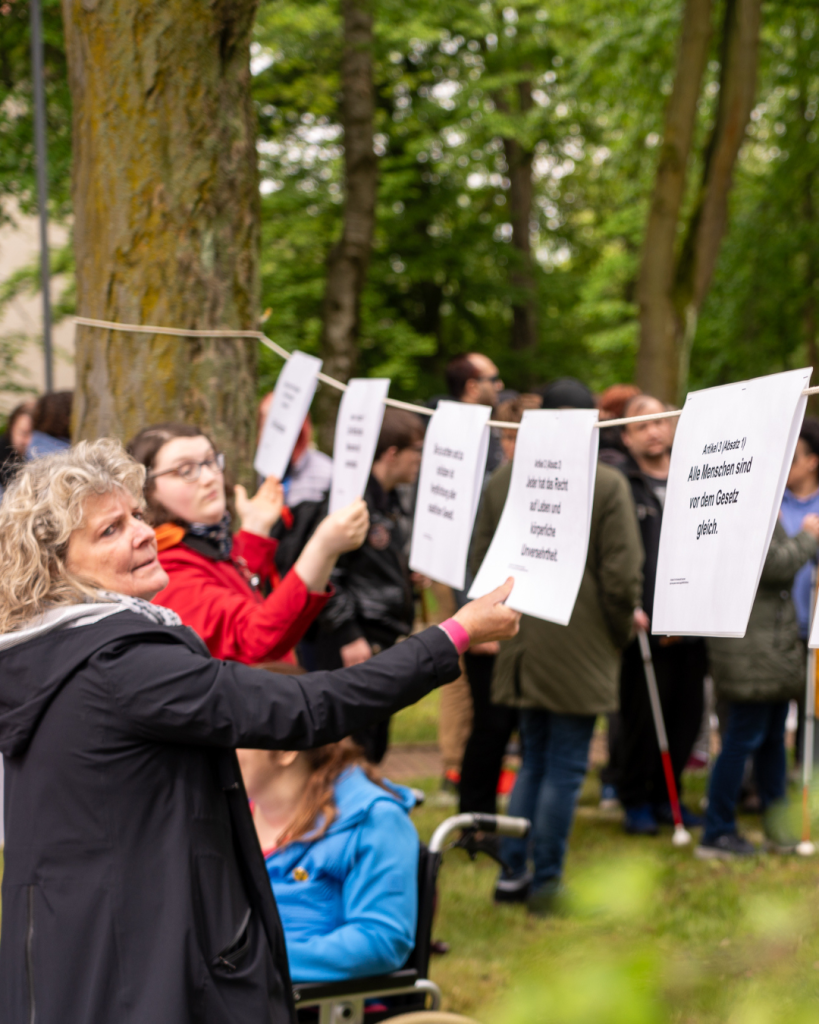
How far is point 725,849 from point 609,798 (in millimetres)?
1058

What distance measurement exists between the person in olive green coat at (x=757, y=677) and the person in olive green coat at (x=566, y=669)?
59 centimetres

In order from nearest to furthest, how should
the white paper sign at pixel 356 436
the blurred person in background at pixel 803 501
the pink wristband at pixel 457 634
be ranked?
the pink wristband at pixel 457 634 < the white paper sign at pixel 356 436 < the blurred person in background at pixel 803 501

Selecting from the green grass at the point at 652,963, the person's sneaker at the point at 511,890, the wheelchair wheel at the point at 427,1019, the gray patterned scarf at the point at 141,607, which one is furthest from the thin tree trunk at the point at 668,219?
the green grass at the point at 652,963

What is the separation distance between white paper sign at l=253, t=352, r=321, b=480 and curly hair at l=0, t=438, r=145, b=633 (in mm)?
1772

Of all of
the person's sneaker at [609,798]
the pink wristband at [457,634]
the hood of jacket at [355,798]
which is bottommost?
the person's sneaker at [609,798]

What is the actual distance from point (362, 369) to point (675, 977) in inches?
602

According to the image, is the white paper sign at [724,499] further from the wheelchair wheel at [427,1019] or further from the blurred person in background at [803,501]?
the blurred person in background at [803,501]

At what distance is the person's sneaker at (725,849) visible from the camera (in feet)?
15.7

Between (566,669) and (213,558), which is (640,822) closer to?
(566,669)

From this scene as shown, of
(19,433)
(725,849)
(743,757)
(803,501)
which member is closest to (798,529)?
(803,501)

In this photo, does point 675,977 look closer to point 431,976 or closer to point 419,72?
point 431,976

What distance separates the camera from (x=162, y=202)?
11.8 ft

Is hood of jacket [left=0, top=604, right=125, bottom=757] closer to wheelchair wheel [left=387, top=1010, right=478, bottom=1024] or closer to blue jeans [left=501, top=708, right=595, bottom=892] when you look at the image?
wheelchair wheel [left=387, top=1010, right=478, bottom=1024]

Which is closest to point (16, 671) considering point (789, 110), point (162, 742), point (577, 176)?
point (162, 742)
